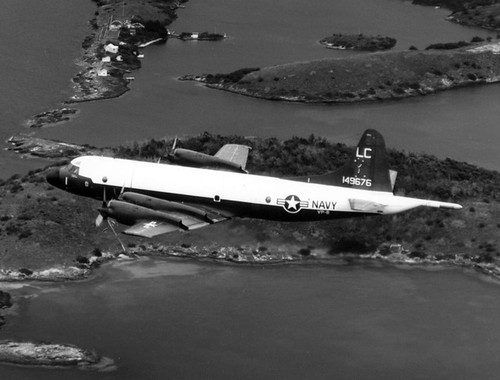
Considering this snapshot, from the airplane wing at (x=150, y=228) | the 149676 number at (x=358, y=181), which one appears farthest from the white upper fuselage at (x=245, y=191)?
the airplane wing at (x=150, y=228)

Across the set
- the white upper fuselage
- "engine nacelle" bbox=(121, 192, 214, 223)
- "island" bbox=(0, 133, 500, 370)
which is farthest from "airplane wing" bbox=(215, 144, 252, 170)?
"engine nacelle" bbox=(121, 192, 214, 223)

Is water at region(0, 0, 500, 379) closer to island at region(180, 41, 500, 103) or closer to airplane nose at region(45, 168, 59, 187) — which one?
airplane nose at region(45, 168, 59, 187)

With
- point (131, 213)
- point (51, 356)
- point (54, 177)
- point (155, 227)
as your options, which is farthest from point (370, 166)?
point (51, 356)

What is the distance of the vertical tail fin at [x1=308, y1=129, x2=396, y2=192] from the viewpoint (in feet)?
304

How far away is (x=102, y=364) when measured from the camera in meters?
81.6

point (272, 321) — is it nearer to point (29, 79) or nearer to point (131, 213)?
point (131, 213)

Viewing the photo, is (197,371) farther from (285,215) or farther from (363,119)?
(363,119)

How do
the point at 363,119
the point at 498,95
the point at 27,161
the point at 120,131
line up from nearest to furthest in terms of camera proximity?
the point at 27,161 → the point at 120,131 → the point at 363,119 → the point at 498,95

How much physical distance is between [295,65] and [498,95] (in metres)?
41.0

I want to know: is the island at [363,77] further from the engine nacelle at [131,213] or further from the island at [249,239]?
the engine nacelle at [131,213]

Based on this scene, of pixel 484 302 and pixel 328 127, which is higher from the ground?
pixel 328 127

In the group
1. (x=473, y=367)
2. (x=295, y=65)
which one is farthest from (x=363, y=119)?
(x=473, y=367)

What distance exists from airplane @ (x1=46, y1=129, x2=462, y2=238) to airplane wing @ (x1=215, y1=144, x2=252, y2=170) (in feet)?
27.5

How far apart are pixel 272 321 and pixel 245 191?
1414 cm
